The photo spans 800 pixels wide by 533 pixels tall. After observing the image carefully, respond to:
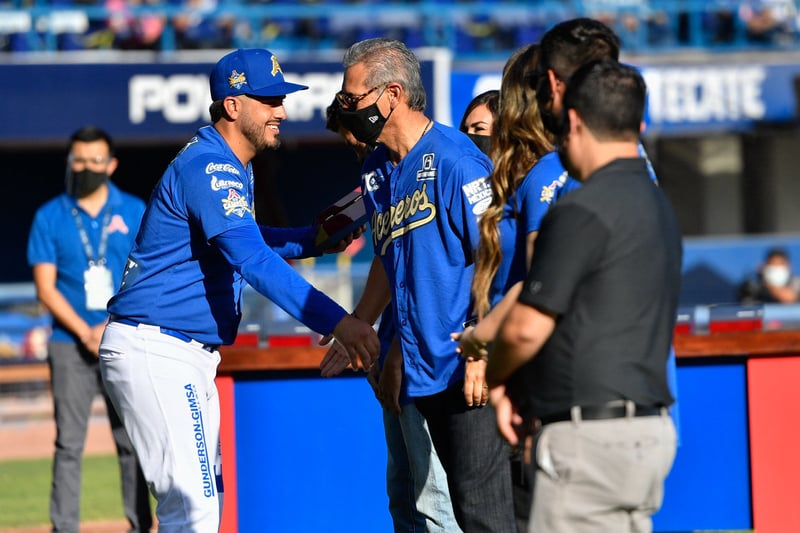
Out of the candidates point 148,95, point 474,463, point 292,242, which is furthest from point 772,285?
point 474,463

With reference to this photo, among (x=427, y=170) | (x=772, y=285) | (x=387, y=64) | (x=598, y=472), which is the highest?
(x=387, y=64)

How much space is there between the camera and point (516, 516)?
3.78m

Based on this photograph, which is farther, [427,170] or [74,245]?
[74,245]

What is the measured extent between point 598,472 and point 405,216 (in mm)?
1522

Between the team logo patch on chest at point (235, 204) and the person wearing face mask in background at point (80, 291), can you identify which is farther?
the person wearing face mask in background at point (80, 291)

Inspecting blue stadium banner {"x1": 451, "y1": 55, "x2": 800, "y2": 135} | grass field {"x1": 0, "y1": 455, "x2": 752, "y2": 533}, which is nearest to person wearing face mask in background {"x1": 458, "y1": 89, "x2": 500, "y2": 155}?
grass field {"x1": 0, "y1": 455, "x2": 752, "y2": 533}

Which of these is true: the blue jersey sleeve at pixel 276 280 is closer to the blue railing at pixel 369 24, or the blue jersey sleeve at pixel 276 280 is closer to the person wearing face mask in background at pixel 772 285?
the person wearing face mask in background at pixel 772 285

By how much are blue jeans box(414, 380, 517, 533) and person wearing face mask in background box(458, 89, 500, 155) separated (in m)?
1.49

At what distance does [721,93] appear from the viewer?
54.7 feet

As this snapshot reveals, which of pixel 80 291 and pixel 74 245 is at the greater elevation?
pixel 74 245

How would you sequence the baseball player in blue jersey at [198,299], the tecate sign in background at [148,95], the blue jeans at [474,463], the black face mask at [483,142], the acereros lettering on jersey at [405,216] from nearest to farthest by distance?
the blue jeans at [474,463]
the acereros lettering on jersey at [405,216]
the baseball player in blue jersey at [198,299]
the black face mask at [483,142]
the tecate sign in background at [148,95]

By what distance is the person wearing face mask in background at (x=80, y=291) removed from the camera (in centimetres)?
677

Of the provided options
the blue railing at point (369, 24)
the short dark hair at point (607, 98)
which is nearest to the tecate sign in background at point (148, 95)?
the blue railing at point (369, 24)

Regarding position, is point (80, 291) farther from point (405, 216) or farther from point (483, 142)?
point (405, 216)
